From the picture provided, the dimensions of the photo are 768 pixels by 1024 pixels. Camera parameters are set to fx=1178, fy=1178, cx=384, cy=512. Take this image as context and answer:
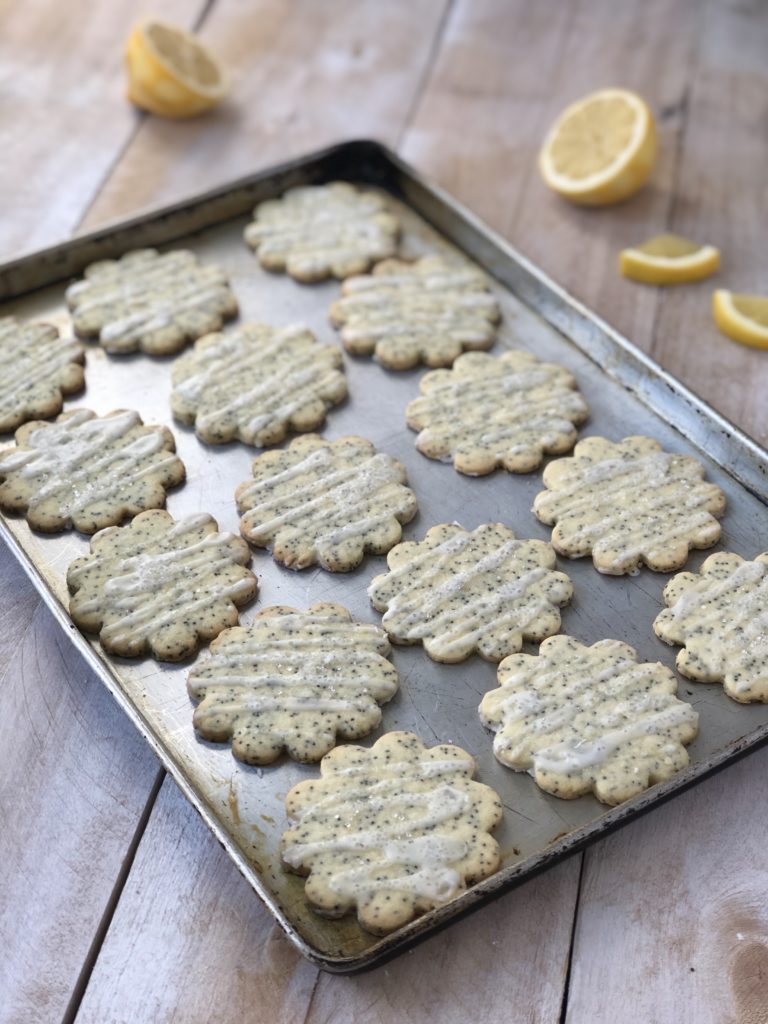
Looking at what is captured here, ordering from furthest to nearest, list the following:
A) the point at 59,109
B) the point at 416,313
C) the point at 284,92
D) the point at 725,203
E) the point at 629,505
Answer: the point at 284,92 → the point at 59,109 → the point at 725,203 → the point at 416,313 → the point at 629,505

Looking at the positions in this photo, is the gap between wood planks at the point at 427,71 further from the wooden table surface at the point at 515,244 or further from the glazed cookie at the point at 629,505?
the glazed cookie at the point at 629,505

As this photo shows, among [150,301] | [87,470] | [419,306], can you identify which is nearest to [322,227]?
[419,306]

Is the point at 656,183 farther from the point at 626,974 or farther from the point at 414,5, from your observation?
the point at 626,974

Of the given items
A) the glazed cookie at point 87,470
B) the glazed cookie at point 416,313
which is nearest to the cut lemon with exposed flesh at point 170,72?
the glazed cookie at point 416,313

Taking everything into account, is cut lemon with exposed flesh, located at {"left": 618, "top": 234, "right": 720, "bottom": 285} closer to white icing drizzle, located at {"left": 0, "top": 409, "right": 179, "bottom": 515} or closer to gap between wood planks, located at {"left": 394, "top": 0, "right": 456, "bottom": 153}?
gap between wood planks, located at {"left": 394, "top": 0, "right": 456, "bottom": 153}

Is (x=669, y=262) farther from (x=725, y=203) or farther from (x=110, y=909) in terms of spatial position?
(x=110, y=909)

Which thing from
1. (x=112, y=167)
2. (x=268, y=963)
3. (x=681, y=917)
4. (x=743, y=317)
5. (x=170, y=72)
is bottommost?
(x=681, y=917)
